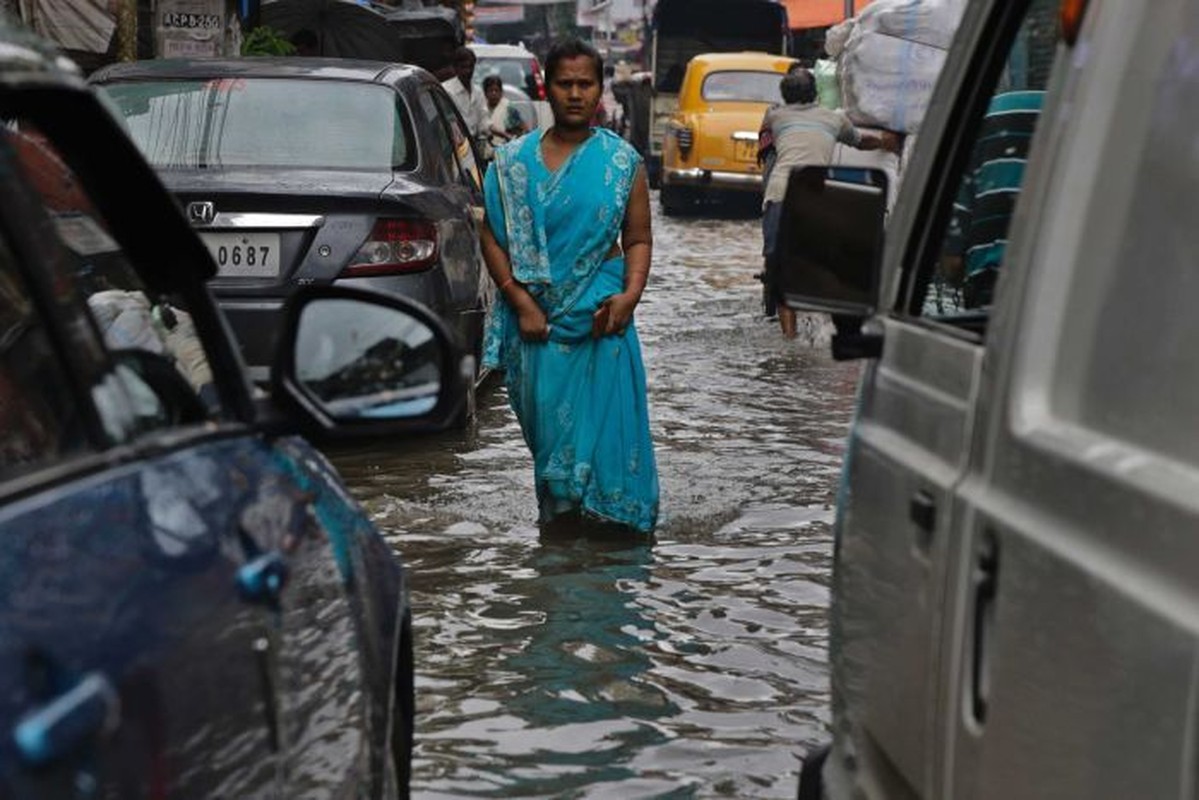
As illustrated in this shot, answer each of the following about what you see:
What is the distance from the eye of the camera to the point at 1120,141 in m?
2.53

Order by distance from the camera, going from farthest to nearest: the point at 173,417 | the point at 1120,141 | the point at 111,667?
the point at 173,417 → the point at 1120,141 → the point at 111,667

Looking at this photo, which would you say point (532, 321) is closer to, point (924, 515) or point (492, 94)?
point (924, 515)

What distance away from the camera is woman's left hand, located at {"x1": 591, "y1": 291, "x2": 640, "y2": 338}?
7793mm

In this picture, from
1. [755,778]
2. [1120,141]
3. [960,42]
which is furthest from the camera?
[755,778]

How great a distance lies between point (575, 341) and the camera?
26.0ft

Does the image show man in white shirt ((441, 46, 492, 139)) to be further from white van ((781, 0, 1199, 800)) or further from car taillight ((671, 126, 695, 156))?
white van ((781, 0, 1199, 800))

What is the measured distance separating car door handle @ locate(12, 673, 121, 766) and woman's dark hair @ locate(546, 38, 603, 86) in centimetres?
571

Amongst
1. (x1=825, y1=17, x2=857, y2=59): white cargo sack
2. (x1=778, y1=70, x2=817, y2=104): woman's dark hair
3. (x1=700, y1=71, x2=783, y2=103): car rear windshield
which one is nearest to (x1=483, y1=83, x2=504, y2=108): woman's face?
(x1=700, y1=71, x2=783, y2=103): car rear windshield

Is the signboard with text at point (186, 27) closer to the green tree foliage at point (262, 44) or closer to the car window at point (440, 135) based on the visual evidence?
the green tree foliage at point (262, 44)

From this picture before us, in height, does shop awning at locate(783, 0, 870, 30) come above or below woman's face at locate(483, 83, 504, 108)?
below

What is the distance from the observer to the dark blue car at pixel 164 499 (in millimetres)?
2131

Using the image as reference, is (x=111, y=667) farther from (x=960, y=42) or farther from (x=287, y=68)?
(x=287, y=68)

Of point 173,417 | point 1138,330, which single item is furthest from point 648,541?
point 1138,330

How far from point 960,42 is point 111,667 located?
5.86ft
